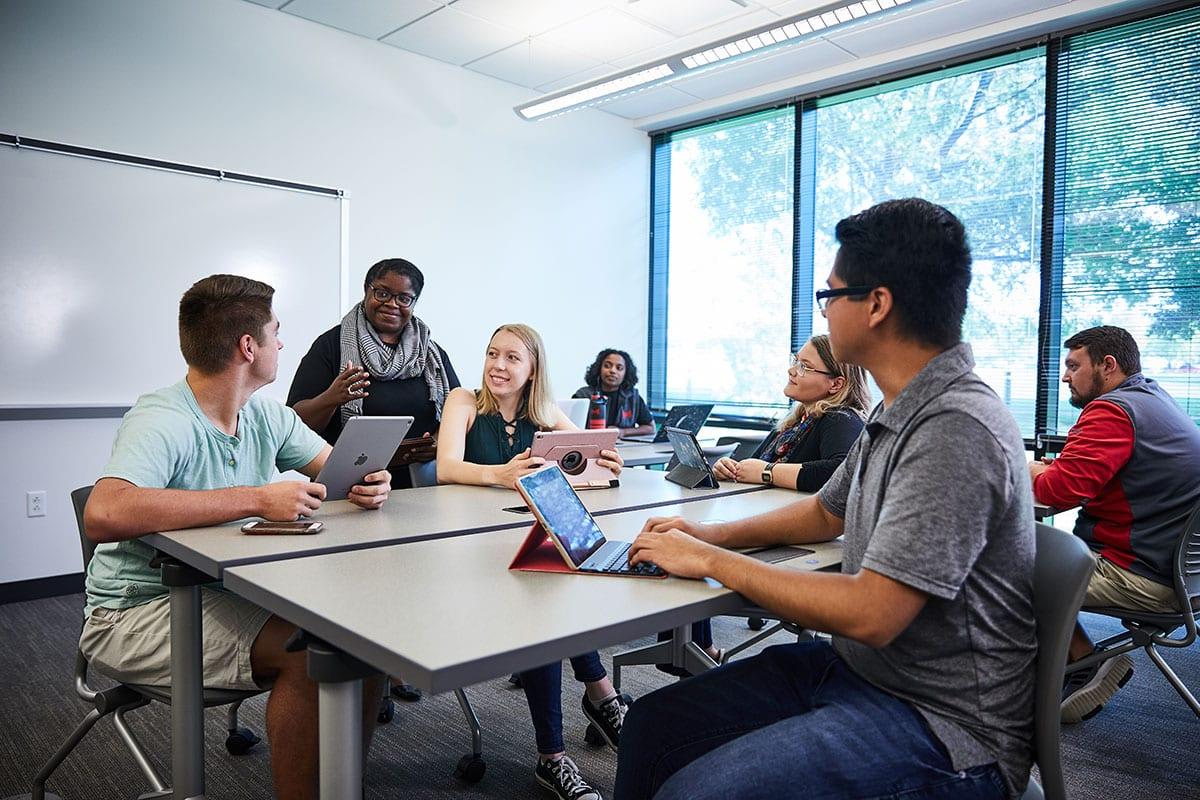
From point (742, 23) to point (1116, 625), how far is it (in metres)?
3.49

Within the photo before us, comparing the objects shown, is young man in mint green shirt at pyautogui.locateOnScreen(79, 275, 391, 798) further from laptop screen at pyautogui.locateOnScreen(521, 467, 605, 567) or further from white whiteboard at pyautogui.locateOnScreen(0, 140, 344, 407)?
white whiteboard at pyautogui.locateOnScreen(0, 140, 344, 407)

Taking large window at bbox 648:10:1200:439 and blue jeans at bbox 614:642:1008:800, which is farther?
large window at bbox 648:10:1200:439

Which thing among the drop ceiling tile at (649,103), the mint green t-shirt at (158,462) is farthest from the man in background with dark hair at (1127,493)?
the drop ceiling tile at (649,103)

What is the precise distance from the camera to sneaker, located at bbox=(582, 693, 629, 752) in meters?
2.40

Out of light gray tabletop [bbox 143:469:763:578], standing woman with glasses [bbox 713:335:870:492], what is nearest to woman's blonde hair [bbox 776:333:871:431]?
standing woman with glasses [bbox 713:335:870:492]

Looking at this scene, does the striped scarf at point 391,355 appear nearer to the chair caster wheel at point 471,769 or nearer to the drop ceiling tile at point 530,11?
the chair caster wheel at point 471,769

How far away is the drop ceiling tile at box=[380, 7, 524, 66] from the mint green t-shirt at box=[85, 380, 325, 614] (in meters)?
3.20

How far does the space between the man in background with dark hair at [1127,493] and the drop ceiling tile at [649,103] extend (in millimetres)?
3859

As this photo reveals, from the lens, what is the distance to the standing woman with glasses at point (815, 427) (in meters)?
2.51

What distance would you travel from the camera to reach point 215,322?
1.91 meters

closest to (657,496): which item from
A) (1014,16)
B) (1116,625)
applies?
(1116,625)

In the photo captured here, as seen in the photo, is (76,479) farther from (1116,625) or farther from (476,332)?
(1116,625)

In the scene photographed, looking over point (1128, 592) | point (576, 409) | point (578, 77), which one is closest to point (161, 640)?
point (576, 409)

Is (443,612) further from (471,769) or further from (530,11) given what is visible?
(530,11)
